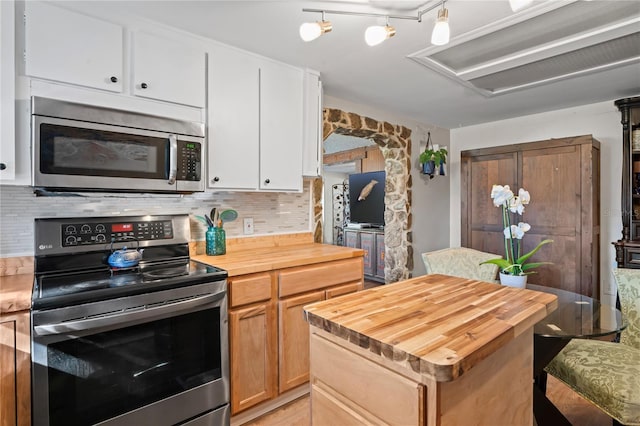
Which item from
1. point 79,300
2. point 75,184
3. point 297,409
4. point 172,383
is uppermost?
point 75,184

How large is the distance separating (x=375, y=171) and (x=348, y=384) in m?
4.90

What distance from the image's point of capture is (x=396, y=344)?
2.45ft

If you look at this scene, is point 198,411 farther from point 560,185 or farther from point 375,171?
point 375,171

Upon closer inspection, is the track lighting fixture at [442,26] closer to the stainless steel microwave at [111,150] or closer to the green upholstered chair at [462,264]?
the stainless steel microwave at [111,150]

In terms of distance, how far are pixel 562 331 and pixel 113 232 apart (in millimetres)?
2325

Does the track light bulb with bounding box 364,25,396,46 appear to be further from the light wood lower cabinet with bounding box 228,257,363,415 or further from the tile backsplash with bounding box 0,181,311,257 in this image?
the tile backsplash with bounding box 0,181,311,257

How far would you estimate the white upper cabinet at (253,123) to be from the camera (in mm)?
2076

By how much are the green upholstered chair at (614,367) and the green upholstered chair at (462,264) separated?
2.20 ft

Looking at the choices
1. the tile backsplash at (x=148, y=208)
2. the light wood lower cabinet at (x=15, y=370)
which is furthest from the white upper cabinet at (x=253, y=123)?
the light wood lower cabinet at (x=15, y=370)

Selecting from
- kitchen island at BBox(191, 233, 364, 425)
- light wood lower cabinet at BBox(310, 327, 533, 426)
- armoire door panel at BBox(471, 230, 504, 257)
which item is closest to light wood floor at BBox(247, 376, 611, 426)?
kitchen island at BBox(191, 233, 364, 425)

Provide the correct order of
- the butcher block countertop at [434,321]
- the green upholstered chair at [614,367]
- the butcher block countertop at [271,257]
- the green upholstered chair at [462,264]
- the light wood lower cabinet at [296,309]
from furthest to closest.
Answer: the green upholstered chair at [462,264] < the light wood lower cabinet at [296,309] < the butcher block countertop at [271,257] < the green upholstered chair at [614,367] < the butcher block countertop at [434,321]

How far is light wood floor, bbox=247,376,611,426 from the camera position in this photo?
6.39ft

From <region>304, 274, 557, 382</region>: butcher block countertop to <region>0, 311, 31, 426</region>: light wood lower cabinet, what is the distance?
117 centimetres

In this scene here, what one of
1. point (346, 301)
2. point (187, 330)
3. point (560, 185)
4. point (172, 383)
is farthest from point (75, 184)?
point (560, 185)
